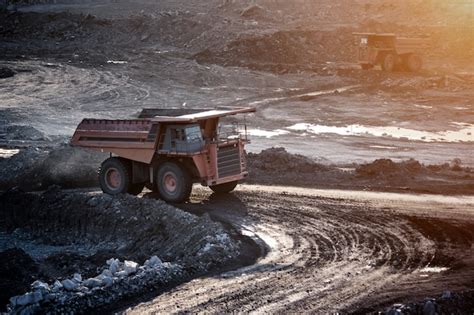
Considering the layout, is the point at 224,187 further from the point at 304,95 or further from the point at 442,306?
the point at 304,95

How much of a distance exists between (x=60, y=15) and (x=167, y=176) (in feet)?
138

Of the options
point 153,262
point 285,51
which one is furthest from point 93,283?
point 285,51

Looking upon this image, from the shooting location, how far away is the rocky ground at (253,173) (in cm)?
1603

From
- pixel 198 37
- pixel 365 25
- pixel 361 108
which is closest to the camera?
pixel 361 108

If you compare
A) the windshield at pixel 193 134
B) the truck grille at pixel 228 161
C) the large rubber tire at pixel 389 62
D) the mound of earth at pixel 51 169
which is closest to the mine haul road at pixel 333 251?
the truck grille at pixel 228 161

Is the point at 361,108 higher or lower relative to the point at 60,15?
lower

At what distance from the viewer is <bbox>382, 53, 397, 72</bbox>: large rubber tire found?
48875 millimetres

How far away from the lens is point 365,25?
61.1m

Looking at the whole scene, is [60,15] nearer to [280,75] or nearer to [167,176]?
[280,75]

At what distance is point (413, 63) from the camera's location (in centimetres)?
4941

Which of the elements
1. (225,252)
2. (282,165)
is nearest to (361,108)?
(282,165)

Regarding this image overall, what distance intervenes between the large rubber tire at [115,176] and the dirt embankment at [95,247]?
567 mm

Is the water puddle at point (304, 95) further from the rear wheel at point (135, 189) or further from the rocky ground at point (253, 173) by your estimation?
the rear wheel at point (135, 189)

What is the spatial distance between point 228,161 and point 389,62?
27.9 metres
